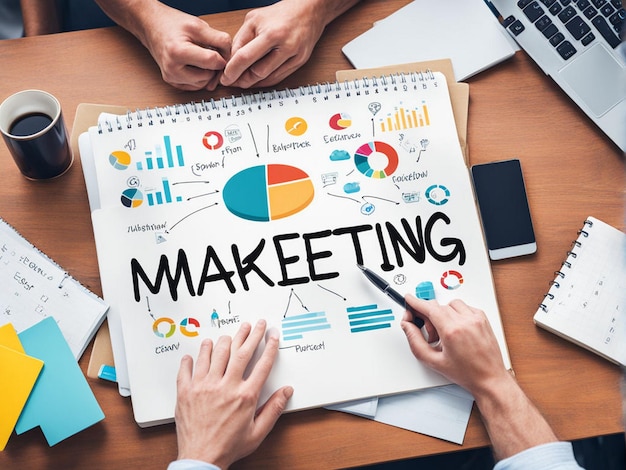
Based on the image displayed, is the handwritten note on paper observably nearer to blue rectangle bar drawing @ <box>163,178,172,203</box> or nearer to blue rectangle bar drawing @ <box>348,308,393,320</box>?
blue rectangle bar drawing @ <box>163,178,172,203</box>

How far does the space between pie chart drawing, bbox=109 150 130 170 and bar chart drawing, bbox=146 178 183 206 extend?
6 centimetres

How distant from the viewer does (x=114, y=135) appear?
0.98m

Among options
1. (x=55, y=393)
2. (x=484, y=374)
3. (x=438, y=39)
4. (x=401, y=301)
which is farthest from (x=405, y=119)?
(x=55, y=393)

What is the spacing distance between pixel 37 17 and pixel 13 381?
61 centimetres

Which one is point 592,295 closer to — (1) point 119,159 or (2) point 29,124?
(1) point 119,159

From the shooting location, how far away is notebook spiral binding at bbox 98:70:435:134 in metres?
0.98

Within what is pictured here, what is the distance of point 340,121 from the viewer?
0.99 metres

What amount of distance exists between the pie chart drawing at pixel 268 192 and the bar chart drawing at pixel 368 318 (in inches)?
6.4

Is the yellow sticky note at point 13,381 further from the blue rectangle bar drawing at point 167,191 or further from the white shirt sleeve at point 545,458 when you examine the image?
the white shirt sleeve at point 545,458

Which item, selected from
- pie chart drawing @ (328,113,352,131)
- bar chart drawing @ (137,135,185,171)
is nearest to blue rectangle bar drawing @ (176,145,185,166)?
bar chart drawing @ (137,135,185,171)

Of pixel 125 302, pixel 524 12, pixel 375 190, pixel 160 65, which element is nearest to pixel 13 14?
pixel 160 65

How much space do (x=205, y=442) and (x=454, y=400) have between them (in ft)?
1.10

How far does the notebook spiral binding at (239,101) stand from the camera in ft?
3.22

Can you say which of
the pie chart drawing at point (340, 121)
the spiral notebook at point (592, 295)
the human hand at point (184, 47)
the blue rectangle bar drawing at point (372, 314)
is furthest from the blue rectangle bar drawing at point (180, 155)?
the spiral notebook at point (592, 295)
